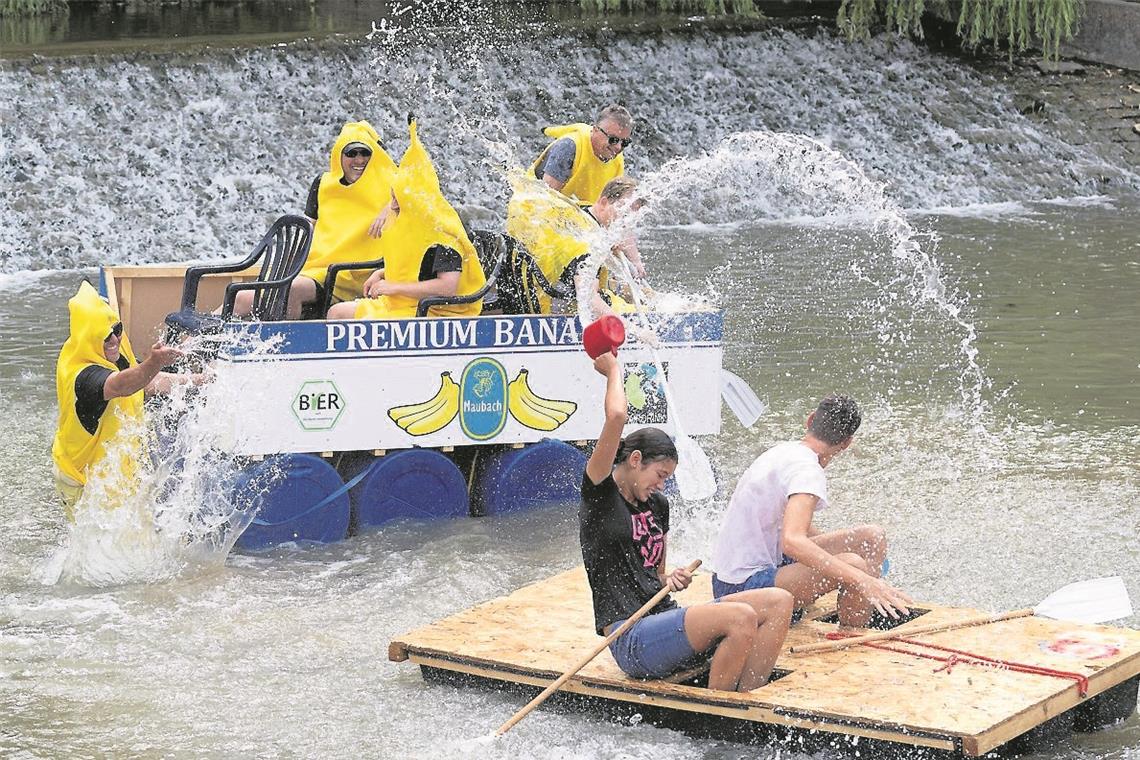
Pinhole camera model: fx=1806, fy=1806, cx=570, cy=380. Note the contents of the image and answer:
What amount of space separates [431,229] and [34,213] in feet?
30.9

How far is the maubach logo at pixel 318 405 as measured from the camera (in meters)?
9.07

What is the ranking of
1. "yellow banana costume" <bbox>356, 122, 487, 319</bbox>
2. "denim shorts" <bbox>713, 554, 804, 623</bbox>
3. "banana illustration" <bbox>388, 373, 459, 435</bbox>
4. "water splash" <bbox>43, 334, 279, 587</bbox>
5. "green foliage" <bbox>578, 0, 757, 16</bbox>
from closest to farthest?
"denim shorts" <bbox>713, 554, 804, 623</bbox>
"water splash" <bbox>43, 334, 279, 587</bbox>
"banana illustration" <bbox>388, 373, 459, 435</bbox>
"yellow banana costume" <bbox>356, 122, 487, 319</bbox>
"green foliage" <bbox>578, 0, 757, 16</bbox>

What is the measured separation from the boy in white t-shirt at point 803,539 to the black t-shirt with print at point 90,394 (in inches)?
126

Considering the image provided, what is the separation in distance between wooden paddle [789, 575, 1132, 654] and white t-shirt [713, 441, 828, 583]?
377 mm

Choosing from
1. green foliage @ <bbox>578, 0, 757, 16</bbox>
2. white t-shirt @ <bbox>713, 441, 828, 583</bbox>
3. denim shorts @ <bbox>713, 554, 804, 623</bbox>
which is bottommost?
denim shorts @ <bbox>713, 554, 804, 623</bbox>

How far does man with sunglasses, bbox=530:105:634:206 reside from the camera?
10250 mm

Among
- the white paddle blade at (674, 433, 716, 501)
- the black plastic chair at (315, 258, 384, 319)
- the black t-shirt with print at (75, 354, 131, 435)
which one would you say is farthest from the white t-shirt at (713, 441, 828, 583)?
the black plastic chair at (315, 258, 384, 319)

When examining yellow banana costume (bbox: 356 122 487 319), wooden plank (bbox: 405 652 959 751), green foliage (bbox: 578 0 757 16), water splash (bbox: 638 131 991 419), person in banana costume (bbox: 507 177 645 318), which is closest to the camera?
wooden plank (bbox: 405 652 959 751)

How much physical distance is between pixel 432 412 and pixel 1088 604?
3.65 meters

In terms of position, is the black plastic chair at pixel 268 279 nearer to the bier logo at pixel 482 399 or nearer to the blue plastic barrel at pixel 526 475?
the bier logo at pixel 482 399

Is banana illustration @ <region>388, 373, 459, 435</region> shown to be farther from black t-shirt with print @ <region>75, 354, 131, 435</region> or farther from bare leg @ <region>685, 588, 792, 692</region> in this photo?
bare leg @ <region>685, 588, 792, 692</region>

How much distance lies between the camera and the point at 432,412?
9375mm

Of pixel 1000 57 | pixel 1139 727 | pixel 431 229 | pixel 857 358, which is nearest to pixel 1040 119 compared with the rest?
pixel 1000 57

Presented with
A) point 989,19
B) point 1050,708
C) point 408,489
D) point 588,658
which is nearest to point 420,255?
point 408,489
